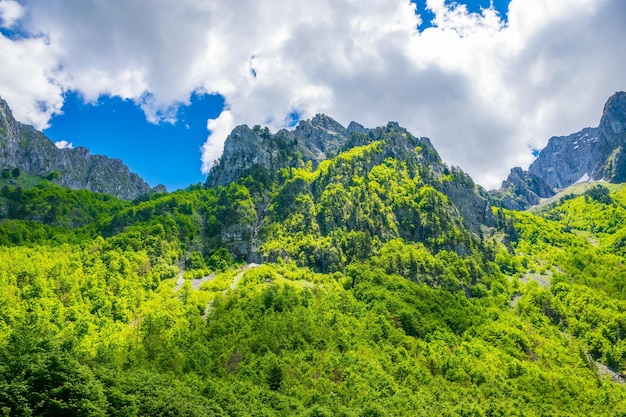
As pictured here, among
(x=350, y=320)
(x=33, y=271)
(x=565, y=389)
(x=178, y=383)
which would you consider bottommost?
(x=565, y=389)

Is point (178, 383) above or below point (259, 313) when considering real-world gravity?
below

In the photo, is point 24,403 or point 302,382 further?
point 302,382

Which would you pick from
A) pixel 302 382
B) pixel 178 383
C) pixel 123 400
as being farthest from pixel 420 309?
pixel 123 400

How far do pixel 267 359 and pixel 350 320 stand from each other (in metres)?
39.6

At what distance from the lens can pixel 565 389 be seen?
130 metres

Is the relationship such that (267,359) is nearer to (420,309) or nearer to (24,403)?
Result: (24,403)

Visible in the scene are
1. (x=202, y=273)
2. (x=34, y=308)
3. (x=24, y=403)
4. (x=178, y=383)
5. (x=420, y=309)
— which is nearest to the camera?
(x=24, y=403)

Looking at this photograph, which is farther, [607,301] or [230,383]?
[607,301]

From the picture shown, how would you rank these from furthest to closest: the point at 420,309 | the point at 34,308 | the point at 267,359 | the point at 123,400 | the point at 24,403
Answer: the point at 420,309, the point at 34,308, the point at 267,359, the point at 123,400, the point at 24,403

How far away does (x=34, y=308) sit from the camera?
373ft

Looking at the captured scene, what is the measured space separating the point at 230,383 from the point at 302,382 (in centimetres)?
1583

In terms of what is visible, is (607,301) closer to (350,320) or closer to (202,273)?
(350,320)

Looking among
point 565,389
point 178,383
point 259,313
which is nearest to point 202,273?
point 259,313

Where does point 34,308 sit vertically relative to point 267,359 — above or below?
above
